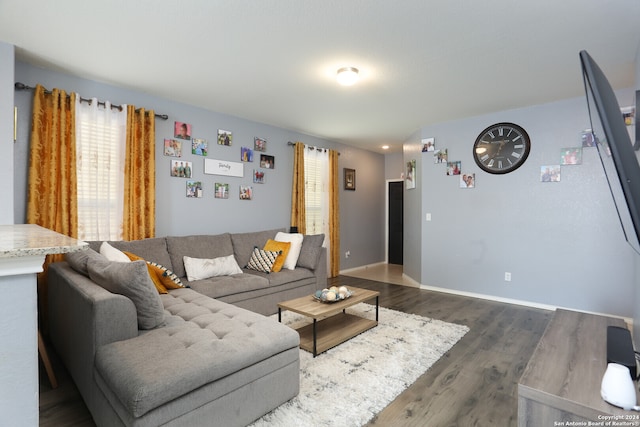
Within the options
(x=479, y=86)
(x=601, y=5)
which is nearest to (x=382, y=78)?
(x=479, y=86)

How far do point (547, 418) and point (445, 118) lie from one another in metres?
4.11

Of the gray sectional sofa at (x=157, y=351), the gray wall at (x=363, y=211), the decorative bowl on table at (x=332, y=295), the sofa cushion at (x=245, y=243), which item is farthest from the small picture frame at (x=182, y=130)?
the gray wall at (x=363, y=211)

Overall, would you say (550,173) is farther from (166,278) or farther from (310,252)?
(166,278)

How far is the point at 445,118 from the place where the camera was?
15.0ft

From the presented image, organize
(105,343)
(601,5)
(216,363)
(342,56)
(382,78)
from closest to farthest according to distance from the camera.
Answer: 1. (216,363)
2. (105,343)
3. (601,5)
4. (342,56)
5. (382,78)

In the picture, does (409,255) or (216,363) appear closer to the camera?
(216,363)

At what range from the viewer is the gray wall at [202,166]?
2.91m

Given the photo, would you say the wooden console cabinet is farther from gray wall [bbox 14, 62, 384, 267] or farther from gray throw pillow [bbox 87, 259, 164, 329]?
gray wall [bbox 14, 62, 384, 267]

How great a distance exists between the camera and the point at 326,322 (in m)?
3.26

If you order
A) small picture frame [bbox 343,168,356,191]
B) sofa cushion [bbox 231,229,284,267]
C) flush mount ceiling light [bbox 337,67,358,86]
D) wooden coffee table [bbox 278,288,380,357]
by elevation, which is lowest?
wooden coffee table [bbox 278,288,380,357]

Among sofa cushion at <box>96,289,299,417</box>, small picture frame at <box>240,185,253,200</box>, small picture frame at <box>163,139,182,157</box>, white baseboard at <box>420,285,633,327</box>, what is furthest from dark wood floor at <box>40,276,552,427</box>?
small picture frame at <box>240,185,253,200</box>

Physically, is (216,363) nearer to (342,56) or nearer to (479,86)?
(342,56)

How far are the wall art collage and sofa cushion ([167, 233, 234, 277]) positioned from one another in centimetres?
61

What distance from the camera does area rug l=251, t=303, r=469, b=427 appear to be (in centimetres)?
188
